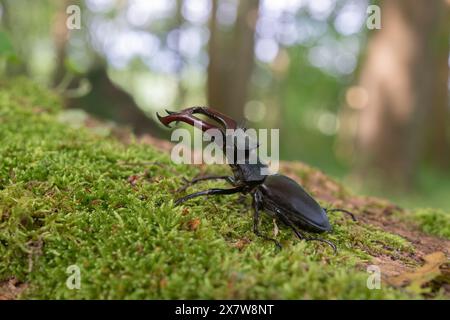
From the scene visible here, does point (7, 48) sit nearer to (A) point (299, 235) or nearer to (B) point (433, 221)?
(A) point (299, 235)

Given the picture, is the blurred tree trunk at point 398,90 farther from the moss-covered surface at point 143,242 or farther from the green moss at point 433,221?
the moss-covered surface at point 143,242

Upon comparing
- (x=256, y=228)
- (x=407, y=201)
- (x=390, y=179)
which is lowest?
(x=256, y=228)

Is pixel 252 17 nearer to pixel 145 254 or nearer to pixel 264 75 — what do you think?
pixel 145 254

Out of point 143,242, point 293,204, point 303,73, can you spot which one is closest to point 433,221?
point 293,204

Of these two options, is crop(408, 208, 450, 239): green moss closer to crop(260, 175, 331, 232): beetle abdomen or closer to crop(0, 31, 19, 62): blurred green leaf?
crop(260, 175, 331, 232): beetle abdomen

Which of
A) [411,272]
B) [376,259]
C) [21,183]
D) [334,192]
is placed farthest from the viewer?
[334,192]
